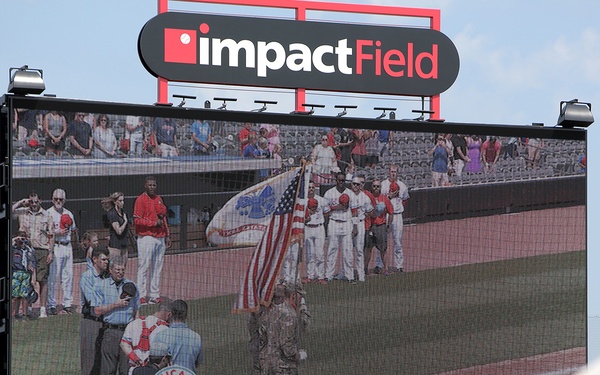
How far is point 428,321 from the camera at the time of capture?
11.2 m

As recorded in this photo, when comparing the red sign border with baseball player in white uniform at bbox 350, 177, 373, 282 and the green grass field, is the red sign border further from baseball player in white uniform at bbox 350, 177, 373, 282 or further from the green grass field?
the green grass field

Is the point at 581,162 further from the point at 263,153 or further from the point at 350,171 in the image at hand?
the point at 263,153

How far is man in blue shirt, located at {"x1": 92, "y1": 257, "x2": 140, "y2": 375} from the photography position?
34.0 feet

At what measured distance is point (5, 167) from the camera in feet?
33.1

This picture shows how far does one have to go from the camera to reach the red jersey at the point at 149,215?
10469 mm

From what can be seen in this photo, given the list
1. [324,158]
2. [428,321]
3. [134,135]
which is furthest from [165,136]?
[428,321]

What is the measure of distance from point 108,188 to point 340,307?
6.34 ft

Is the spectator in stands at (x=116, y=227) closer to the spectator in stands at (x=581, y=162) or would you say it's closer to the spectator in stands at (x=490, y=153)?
the spectator in stands at (x=490, y=153)

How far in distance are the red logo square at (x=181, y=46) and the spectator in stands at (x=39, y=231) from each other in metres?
Answer: 1.80

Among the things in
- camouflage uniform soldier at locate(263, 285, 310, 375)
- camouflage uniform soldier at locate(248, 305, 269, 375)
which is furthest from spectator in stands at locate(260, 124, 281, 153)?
camouflage uniform soldier at locate(248, 305, 269, 375)

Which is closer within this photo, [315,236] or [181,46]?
[315,236]

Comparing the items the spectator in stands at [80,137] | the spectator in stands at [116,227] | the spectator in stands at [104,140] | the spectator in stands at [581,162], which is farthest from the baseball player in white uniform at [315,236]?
the spectator in stands at [581,162]

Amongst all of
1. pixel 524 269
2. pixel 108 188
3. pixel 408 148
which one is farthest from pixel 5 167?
pixel 524 269

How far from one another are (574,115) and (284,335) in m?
2.92
